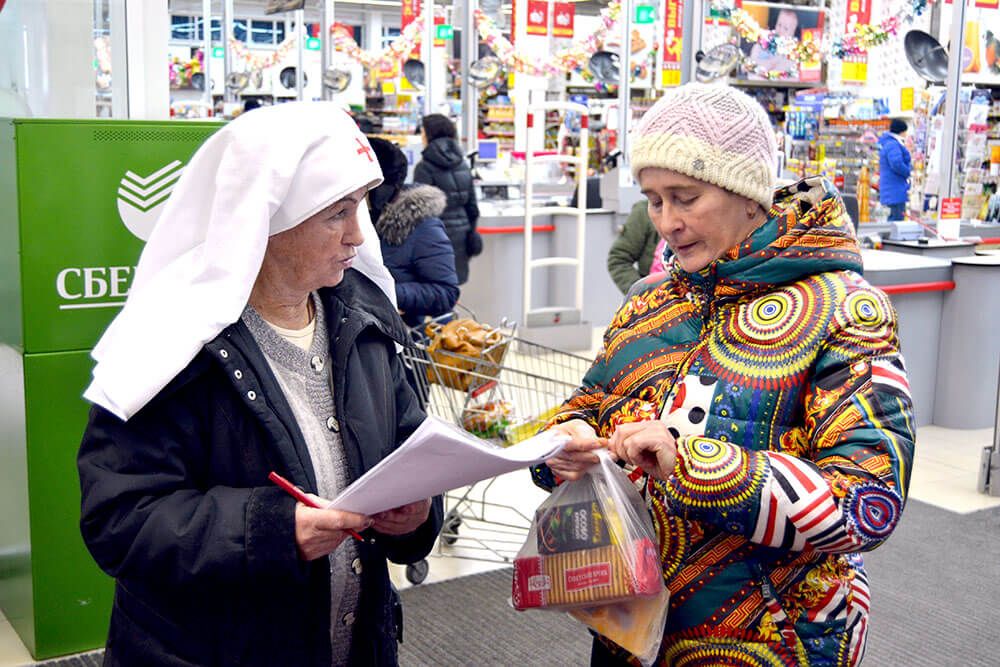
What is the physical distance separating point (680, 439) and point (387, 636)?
0.65 metres

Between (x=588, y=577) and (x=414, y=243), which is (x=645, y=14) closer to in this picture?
(x=414, y=243)

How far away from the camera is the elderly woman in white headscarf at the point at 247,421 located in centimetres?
167

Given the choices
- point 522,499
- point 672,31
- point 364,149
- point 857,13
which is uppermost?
point 857,13

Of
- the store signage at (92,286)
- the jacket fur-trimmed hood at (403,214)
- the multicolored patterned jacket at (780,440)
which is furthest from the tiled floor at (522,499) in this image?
the multicolored patterned jacket at (780,440)

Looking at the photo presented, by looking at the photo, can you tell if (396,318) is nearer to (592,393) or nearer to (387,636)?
(592,393)

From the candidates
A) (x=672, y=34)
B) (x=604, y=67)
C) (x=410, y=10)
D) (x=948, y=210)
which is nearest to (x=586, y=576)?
(x=948, y=210)

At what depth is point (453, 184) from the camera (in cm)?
748

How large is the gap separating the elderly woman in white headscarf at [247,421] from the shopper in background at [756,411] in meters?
0.40

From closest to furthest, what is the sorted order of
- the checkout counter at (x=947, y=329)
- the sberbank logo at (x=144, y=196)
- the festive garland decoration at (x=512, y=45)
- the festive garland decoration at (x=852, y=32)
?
1. the sberbank logo at (x=144, y=196)
2. the checkout counter at (x=947, y=329)
3. the festive garland decoration at (x=852, y=32)
4. the festive garland decoration at (x=512, y=45)

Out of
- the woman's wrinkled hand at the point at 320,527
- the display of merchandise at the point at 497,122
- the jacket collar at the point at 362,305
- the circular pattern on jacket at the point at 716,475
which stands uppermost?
the display of merchandise at the point at 497,122

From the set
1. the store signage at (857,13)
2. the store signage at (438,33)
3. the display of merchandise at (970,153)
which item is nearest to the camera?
the display of merchandise at (970,153)

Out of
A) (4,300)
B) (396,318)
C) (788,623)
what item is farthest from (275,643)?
(4,300)

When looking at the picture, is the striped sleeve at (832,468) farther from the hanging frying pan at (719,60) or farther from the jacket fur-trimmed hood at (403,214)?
the hanging frying pan at (719,60)

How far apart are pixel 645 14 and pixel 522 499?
28.9 feet
